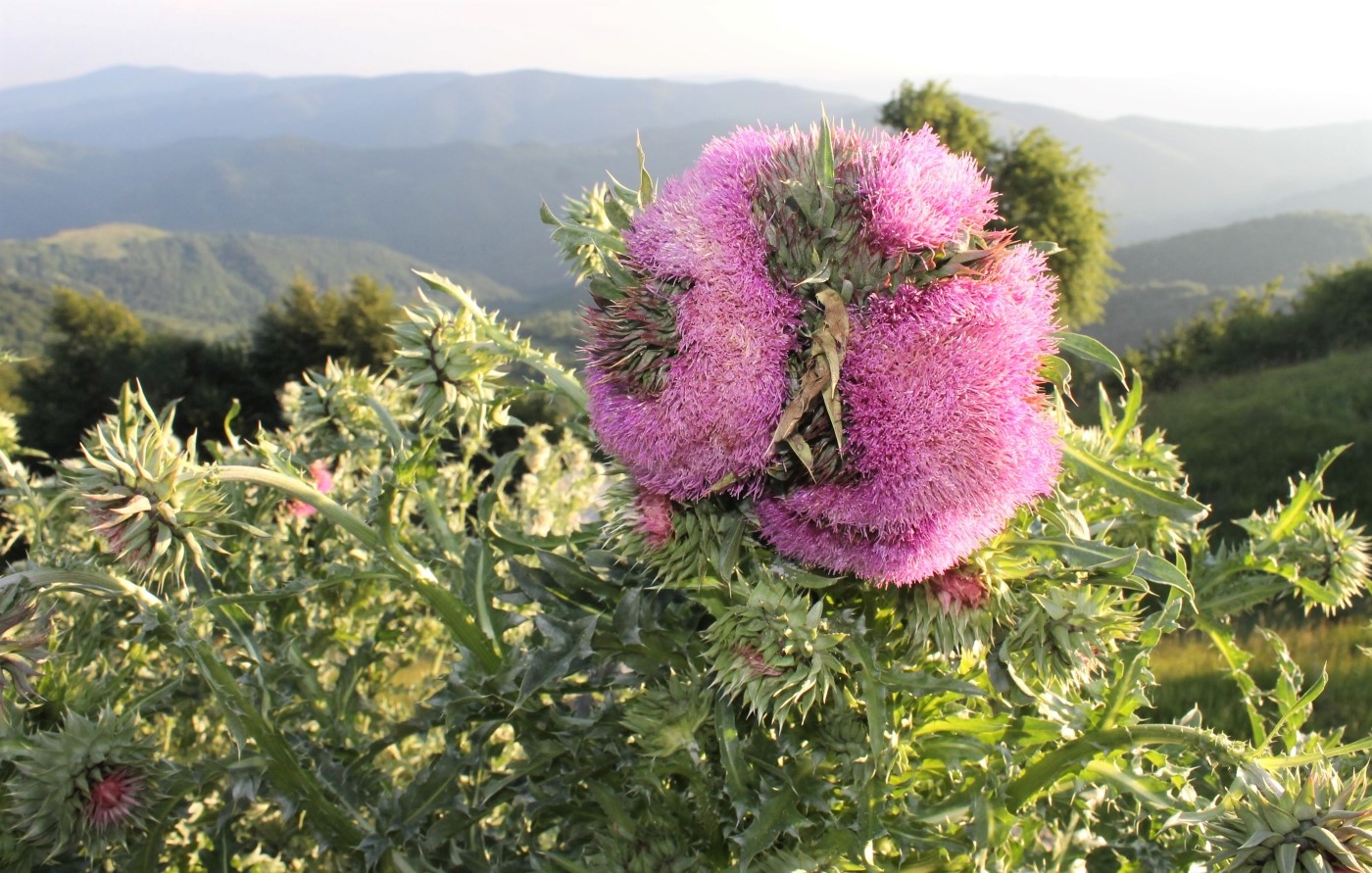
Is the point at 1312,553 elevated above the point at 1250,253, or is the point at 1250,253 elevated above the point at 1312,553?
the point at 1312,553

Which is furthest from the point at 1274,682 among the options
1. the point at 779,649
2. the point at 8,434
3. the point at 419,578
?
the point at 8,434

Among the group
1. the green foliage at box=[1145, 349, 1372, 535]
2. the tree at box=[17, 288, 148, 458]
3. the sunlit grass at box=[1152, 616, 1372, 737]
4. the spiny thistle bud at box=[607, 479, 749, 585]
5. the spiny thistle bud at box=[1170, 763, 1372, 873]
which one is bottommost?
the tree at box=[17, 288, 148, 458]

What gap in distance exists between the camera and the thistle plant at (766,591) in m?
1.56

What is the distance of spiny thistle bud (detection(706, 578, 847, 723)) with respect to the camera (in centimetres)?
166

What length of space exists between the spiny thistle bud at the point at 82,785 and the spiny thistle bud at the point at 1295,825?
8.05 feet

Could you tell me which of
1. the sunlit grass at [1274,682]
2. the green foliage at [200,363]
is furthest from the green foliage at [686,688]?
the green foliage at [200,363]

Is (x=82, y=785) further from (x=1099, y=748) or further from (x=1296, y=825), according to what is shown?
A: (x=1296, y=825)

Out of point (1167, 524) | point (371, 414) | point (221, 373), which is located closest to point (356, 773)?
point (371, 414)

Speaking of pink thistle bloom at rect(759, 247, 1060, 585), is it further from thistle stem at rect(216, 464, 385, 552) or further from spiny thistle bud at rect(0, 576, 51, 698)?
spiny thistle bud at rect(0, 576, 51, 698)

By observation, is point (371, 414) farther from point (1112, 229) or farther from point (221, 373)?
point (1112, 229)

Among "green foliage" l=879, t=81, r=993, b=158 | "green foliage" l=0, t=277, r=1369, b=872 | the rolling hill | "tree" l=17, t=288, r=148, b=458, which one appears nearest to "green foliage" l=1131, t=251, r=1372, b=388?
"green foliage" l=879, t=81, r=993, b=158

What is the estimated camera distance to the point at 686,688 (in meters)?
2.05

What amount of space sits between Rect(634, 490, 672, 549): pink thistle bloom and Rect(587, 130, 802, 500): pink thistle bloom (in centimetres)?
7

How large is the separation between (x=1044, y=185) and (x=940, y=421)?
44713mm
